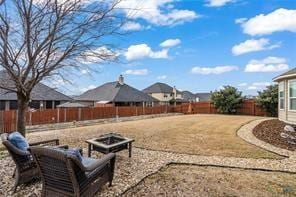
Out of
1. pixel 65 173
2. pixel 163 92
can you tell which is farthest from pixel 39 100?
pixel 163 92

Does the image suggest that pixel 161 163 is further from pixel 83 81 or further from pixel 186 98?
pixel 186 98

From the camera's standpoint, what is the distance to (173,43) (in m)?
19.2

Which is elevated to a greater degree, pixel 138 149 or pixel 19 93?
pixel 19 93

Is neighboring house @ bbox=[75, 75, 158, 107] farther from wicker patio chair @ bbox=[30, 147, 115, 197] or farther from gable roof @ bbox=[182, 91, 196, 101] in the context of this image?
wicker patio chair @ bbox=[30, 147, 115, 197]

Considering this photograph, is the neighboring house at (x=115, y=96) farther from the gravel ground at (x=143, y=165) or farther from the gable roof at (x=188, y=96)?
the gravel ground at (x=143, y=165)

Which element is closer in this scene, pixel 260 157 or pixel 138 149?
pixel 260 157

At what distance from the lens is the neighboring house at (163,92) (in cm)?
6075

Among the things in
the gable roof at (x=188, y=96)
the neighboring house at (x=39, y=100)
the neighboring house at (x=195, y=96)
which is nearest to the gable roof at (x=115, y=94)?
the neighboring house at (x=39, y=100)

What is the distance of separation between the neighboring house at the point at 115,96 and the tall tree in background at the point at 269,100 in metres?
18.0

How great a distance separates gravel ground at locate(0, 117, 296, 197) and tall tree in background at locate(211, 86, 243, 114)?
2283cm

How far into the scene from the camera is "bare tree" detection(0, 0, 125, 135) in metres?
7.16

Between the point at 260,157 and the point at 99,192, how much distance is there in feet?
18.0

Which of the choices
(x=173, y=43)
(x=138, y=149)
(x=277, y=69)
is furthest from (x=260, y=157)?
(x=277, y=69)

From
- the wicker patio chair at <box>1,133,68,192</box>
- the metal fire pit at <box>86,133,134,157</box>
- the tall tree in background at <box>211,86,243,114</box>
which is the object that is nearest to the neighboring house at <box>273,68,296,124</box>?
the metal fire pit at <box>86,133,134,157</box>
